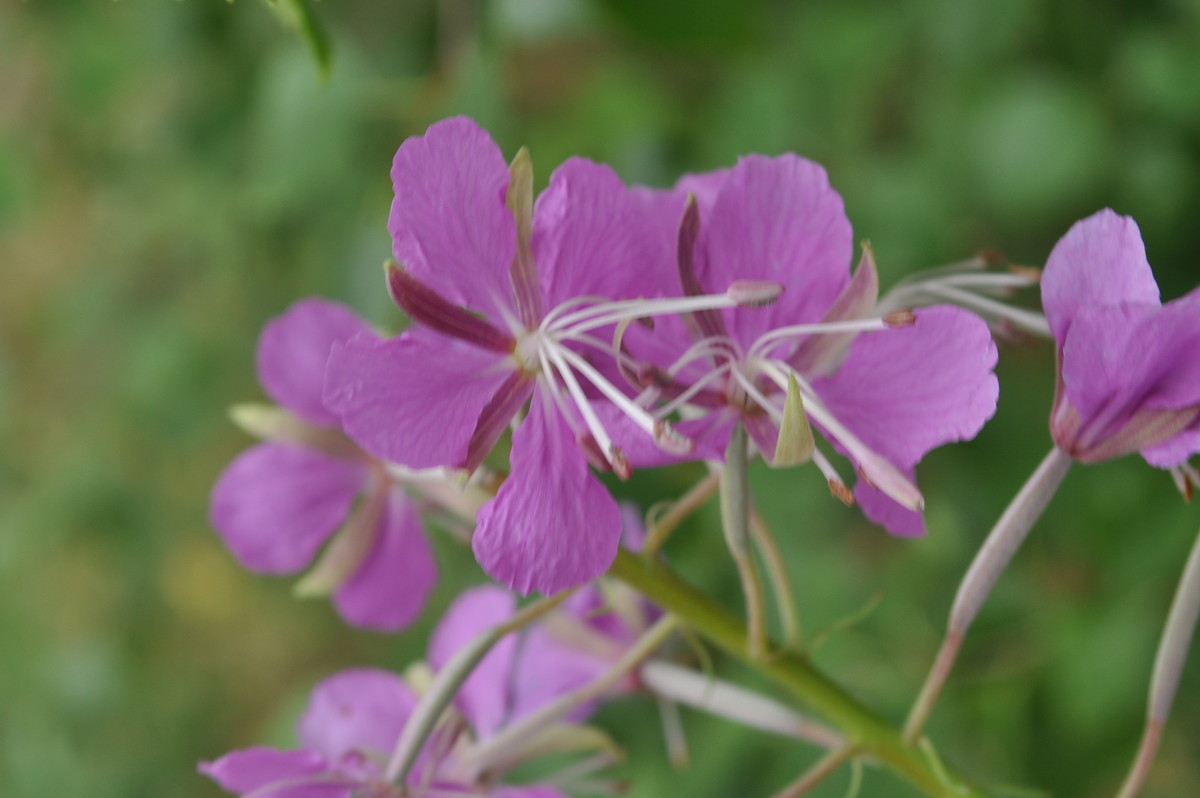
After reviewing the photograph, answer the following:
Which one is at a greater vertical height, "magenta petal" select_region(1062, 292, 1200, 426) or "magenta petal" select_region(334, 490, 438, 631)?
"magenta petal" select_region(1062, 292, 1200, 426)

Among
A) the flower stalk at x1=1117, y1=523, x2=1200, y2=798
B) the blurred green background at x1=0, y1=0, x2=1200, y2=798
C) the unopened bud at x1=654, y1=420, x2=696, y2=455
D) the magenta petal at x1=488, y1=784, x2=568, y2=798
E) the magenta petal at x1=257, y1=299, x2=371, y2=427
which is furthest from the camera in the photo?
the blurred green background at x1=0, y1=0, x2=1200, y2=798

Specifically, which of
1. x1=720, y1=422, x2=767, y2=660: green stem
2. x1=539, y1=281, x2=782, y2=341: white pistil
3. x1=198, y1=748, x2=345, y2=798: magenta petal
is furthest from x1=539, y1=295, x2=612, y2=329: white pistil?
x1=198, y1=748, x2=345, y2=798: magenta petal

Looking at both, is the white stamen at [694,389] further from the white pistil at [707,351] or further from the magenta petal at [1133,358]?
the magenta petal at [1133,358]

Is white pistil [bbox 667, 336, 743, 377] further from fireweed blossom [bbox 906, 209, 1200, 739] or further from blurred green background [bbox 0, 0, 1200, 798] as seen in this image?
blurred green background [bbox 0, 0, 1200, 798]

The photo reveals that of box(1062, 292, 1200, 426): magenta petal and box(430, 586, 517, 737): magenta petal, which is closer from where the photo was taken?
box(1062, 292, 1200, 426): magenta petal

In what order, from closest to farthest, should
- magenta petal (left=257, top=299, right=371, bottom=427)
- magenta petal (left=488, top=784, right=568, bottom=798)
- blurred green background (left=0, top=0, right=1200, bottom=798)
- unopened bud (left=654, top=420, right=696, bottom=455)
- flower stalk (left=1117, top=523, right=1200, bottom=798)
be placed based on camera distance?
unopened bud (left=654, top=420, right=696, bottom=455) → flower stalk (left=1117, top=523, right=1200, bottom=798) → magenta petal (left=488, top=784, right=568, bottom=798) → magenta petal (left=257, top=299, right=371, bottom=427) → blurred green background (left=0, top=0, right=1200, bottom=798)

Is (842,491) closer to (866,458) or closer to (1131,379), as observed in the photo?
(866,458)
